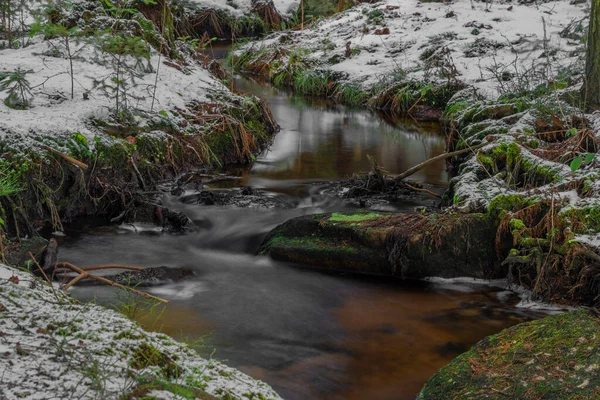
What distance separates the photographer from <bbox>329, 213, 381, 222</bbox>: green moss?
5.29 metres

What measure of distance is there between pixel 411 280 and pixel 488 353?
6.03 feet

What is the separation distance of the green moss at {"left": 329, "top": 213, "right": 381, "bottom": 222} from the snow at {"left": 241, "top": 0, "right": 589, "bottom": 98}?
6.16m

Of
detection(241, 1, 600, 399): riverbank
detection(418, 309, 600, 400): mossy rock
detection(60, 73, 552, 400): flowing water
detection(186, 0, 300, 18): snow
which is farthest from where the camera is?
detection(186, 0, 300, 18): snow

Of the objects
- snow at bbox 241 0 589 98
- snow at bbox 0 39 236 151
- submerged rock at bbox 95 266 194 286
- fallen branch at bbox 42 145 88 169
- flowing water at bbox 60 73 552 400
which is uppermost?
snow at bbox 241 0 589 98

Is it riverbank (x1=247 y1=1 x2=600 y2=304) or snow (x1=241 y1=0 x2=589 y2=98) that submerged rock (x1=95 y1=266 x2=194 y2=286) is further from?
snow (x1=241 y1=0 x2=589 y2=98)

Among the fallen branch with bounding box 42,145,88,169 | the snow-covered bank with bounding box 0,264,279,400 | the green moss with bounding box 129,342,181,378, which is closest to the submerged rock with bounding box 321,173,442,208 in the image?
the fallen branch with bounding box 42,145,88,169

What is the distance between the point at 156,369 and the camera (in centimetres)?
205

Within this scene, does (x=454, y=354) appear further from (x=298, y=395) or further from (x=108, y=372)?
(x=108, y=372)

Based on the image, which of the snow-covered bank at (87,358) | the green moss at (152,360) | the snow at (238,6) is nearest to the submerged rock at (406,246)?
the snow-covered bank at (87,358)

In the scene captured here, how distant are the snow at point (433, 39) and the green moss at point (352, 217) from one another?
6164 mm

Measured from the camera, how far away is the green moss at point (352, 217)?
17.4ft

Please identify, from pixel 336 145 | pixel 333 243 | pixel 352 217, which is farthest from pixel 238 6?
pixel 333 243

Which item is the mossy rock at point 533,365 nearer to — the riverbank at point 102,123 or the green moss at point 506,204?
the green moss at point 506,204

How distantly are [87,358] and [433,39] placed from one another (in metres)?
13.6
